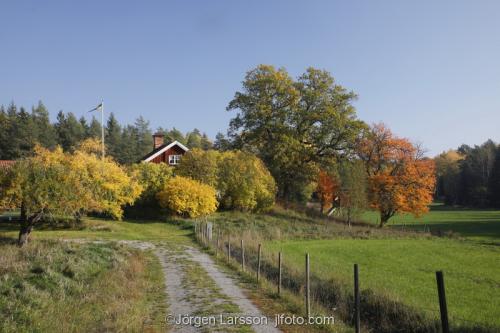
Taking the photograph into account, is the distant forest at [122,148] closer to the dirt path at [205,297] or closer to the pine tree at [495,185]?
the pine tree at [495,185]

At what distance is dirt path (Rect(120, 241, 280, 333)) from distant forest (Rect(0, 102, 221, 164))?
54.5m

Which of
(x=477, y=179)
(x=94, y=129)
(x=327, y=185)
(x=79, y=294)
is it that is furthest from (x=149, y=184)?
(x=477, y=179)

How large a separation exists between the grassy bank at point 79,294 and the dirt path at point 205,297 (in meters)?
0.49

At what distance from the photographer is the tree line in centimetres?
8612

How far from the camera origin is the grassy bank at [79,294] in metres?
8.34

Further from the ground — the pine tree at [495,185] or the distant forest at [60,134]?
the distant forest at [60,134]

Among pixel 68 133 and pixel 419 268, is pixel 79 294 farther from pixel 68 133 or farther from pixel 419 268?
pixel 68 133

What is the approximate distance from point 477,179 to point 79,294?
101 metres

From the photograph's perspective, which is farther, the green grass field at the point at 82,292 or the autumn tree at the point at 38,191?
the autumn tree at the point at 38,191

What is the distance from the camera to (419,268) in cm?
2175

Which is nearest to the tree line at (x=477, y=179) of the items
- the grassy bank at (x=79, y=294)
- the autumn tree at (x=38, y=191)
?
the autumn tree at (x=38, y=191)

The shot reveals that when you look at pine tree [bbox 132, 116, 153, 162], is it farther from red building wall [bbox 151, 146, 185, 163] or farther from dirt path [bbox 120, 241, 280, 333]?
dirt path [bbox 120, 241, 280, 333]

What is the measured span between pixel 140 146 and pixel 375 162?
8110cm

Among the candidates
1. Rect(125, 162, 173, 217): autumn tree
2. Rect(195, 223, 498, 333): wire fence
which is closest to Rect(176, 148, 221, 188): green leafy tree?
Rect(125, 162, 173, 217): autumn tree
